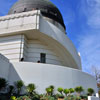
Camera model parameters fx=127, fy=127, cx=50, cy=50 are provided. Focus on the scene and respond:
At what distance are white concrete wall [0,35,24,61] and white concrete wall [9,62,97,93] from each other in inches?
85.6

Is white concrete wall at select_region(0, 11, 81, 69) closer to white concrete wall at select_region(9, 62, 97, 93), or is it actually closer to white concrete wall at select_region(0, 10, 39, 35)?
white concrete wall at select_region(0, 10, 39, 35)

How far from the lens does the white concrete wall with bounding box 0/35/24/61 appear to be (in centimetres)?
1212

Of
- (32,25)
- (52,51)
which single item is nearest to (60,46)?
(52,51)

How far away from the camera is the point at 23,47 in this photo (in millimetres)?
12273

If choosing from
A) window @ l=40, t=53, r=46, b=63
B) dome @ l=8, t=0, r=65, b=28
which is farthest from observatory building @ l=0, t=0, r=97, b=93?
dome @ l=8, t=0, r=65, b=28

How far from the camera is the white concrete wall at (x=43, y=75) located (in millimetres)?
9836

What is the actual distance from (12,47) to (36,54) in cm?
257

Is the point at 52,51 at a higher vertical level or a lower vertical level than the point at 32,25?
lower

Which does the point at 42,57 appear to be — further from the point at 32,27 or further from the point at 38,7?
the point at 38,7

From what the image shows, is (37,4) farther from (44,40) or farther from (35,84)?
(35,84)

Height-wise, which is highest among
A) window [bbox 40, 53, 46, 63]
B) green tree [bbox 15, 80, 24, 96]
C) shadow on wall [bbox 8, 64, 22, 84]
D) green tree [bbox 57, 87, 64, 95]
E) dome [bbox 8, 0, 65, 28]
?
dome [bbox 8, 0, 65, 28]

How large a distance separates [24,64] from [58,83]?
3184 mm

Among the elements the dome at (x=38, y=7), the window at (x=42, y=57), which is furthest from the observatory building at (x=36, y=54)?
the dome at (x=38, y=7)

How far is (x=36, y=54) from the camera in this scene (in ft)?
44.3
